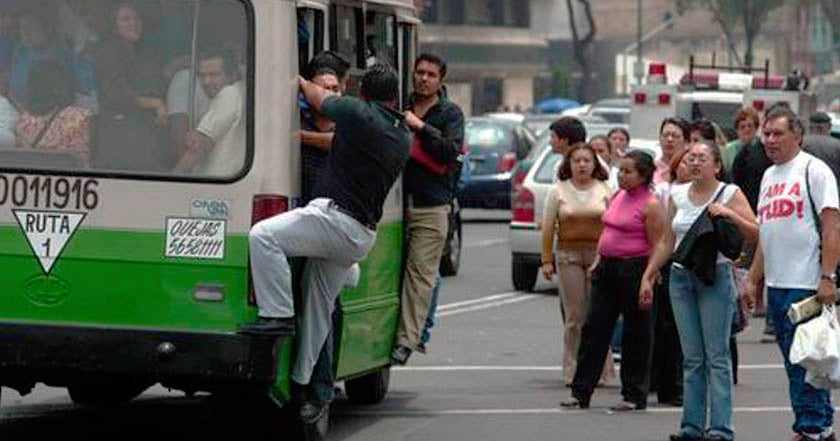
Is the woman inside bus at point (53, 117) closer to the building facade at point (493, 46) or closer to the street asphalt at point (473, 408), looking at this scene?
the street asphalt at point (473, 408)

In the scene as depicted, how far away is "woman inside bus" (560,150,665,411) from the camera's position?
13461mm

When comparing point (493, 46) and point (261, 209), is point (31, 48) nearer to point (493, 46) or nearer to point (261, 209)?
point (261, 209)

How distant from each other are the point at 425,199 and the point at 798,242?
2477 millimetres

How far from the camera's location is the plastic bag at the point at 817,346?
11102 millimetres

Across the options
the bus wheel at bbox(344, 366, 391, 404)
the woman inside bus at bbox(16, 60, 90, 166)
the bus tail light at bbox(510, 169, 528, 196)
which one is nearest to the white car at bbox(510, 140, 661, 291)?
the bus tail light at bbox(510, 169, 528, 196)

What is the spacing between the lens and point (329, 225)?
10.8 meters

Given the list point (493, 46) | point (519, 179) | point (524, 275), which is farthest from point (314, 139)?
point (493, 46)

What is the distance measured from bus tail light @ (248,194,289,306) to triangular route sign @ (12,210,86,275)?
81 cm

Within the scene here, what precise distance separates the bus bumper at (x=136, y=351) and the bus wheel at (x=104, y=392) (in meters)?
1.23

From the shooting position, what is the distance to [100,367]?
414 inches

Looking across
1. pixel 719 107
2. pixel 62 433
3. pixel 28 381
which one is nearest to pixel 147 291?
pixel 28 381

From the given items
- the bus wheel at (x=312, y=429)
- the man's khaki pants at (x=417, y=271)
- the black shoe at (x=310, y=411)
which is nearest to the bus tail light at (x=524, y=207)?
the man's khaki pants at (x=417, y=271)

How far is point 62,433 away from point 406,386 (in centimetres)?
324

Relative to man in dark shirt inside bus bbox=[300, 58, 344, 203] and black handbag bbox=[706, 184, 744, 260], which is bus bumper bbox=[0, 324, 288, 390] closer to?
man in dark shirt inside bus bbox=[300, 58, 344, 203]
